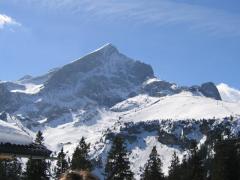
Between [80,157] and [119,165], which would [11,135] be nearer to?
[119,165]

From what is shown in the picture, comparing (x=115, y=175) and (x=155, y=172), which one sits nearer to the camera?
(x=115, y=175)

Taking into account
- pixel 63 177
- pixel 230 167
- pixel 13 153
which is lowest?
pixel 63 177

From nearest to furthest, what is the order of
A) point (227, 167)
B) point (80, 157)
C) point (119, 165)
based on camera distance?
point (119, 165) < point (227, 167) < point (80, 157)

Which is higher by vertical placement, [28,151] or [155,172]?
[155,172]

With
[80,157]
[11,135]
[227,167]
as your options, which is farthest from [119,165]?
[11,135]

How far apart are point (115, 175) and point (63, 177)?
69.5 meters

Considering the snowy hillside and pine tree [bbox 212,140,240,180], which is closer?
the snowy hillside

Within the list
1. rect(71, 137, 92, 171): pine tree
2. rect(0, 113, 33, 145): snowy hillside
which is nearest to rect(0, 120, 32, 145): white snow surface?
rect(0, 113, 33, 145): snowy hillside

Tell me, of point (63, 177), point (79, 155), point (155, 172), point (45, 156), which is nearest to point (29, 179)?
point (79, 155)

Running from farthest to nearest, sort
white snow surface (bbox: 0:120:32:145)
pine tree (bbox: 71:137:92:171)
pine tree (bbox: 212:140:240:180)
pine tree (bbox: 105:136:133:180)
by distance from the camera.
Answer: pine tree (bbox: 71:137:92:171), pine tree (bbox: 212:140:240:180), pine tree (bbox: 105:136:133:180), white snow surface (bbox: 0:120:32:145)

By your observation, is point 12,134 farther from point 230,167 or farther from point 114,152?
point 230,167

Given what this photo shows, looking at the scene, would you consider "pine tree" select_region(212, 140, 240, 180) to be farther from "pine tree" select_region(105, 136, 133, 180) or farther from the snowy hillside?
the snowy hillside

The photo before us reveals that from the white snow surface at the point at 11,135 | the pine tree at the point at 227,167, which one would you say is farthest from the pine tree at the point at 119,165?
the white snow surface at the point at 11,135

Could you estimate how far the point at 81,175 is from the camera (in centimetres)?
668
